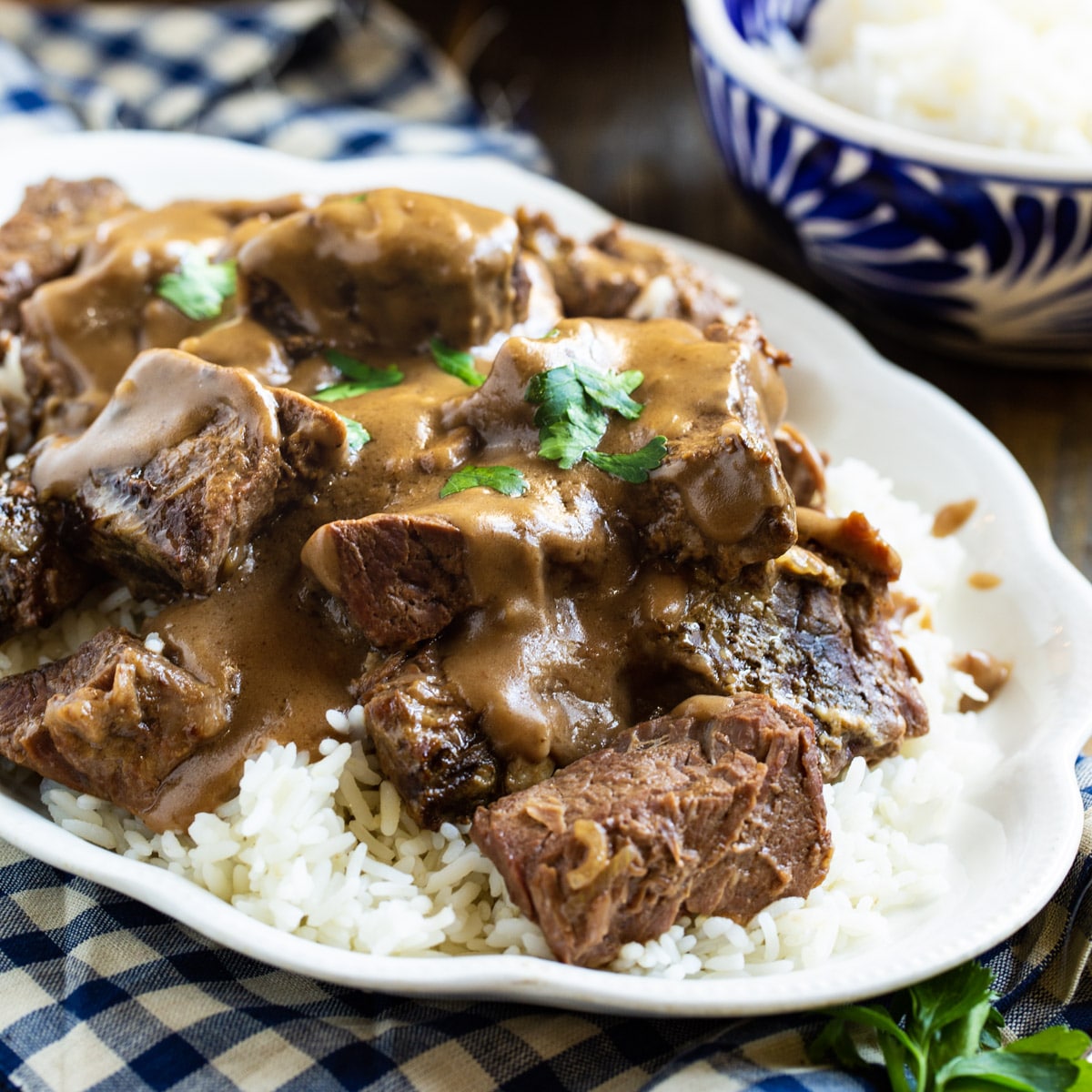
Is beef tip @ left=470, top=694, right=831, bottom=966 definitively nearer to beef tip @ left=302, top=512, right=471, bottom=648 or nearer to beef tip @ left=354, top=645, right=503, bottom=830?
beef tip @ left=354, top=645, right=503, bottom=830

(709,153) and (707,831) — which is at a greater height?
(707,831)

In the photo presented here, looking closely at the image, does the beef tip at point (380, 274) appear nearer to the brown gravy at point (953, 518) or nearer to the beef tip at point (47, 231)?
the beef tip at point (47, 231)

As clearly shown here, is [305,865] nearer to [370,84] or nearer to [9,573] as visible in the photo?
[9,573]

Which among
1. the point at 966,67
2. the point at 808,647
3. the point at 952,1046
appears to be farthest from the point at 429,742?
the point at 966,67

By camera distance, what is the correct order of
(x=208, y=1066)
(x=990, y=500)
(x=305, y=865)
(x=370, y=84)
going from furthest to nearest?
(x=370, y=84) < (x=990, y=500) < (x=305, y=865) < (x=208, y=1066)

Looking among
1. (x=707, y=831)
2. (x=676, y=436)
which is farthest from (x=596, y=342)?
(x=707, y=831)

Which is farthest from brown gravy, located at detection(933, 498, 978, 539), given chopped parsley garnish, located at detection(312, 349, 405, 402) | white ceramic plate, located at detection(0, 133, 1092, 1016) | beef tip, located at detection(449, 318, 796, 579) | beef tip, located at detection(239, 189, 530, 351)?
chopped parsley garnish, located at detection(312, 349, 405, 402)
